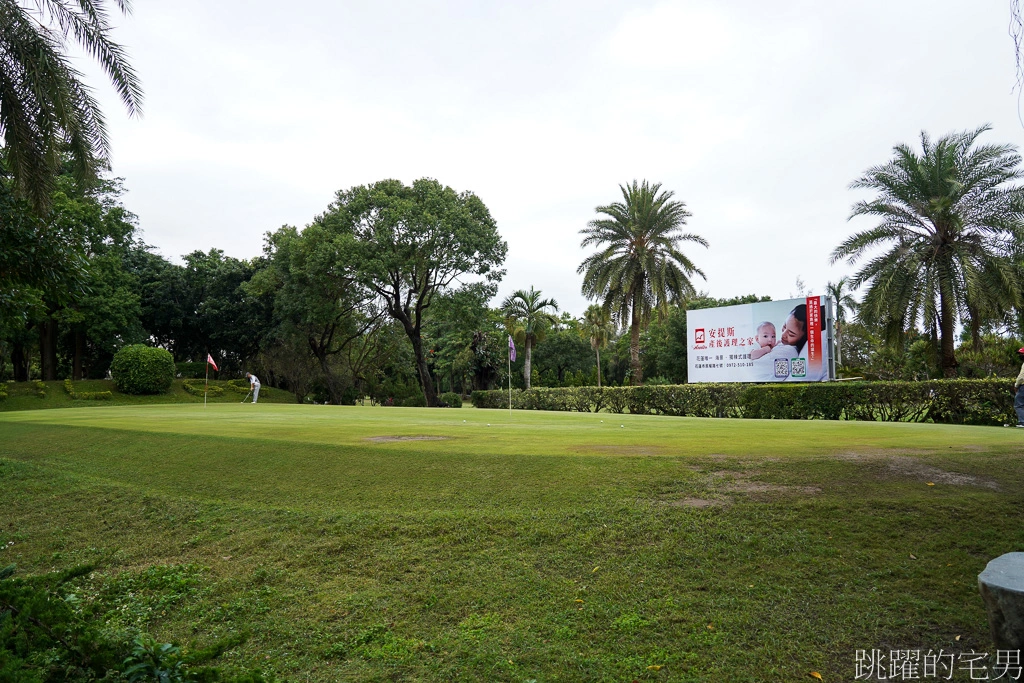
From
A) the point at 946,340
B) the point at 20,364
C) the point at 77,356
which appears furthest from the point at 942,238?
the point at 20,364

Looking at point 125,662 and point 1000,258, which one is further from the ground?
point 1000,258

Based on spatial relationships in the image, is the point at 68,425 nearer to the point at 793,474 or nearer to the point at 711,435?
the point at 711,435

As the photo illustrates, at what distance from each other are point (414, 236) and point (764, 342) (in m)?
20.2

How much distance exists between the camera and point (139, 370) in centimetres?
4334

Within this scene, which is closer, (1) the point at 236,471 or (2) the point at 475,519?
(2) the point at 475,519

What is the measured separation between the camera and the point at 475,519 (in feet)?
25.2

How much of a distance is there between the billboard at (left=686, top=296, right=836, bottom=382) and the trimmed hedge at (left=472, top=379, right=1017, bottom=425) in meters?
5.63

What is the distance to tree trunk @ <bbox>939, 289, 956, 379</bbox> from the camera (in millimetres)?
27234

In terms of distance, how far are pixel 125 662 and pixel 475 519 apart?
393 cm

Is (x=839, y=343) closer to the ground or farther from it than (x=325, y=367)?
farther from it

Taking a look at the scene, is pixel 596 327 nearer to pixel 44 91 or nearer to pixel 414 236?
pixel 414 236

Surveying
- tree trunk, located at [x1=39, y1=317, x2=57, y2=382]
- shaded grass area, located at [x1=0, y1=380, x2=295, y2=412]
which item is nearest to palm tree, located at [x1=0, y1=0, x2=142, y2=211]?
shaded grass area, located at [x1=0, y1=380, x2=295, y2=412]

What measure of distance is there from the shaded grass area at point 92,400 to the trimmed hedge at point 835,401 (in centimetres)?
2664

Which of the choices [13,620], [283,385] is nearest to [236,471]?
[13,620]
